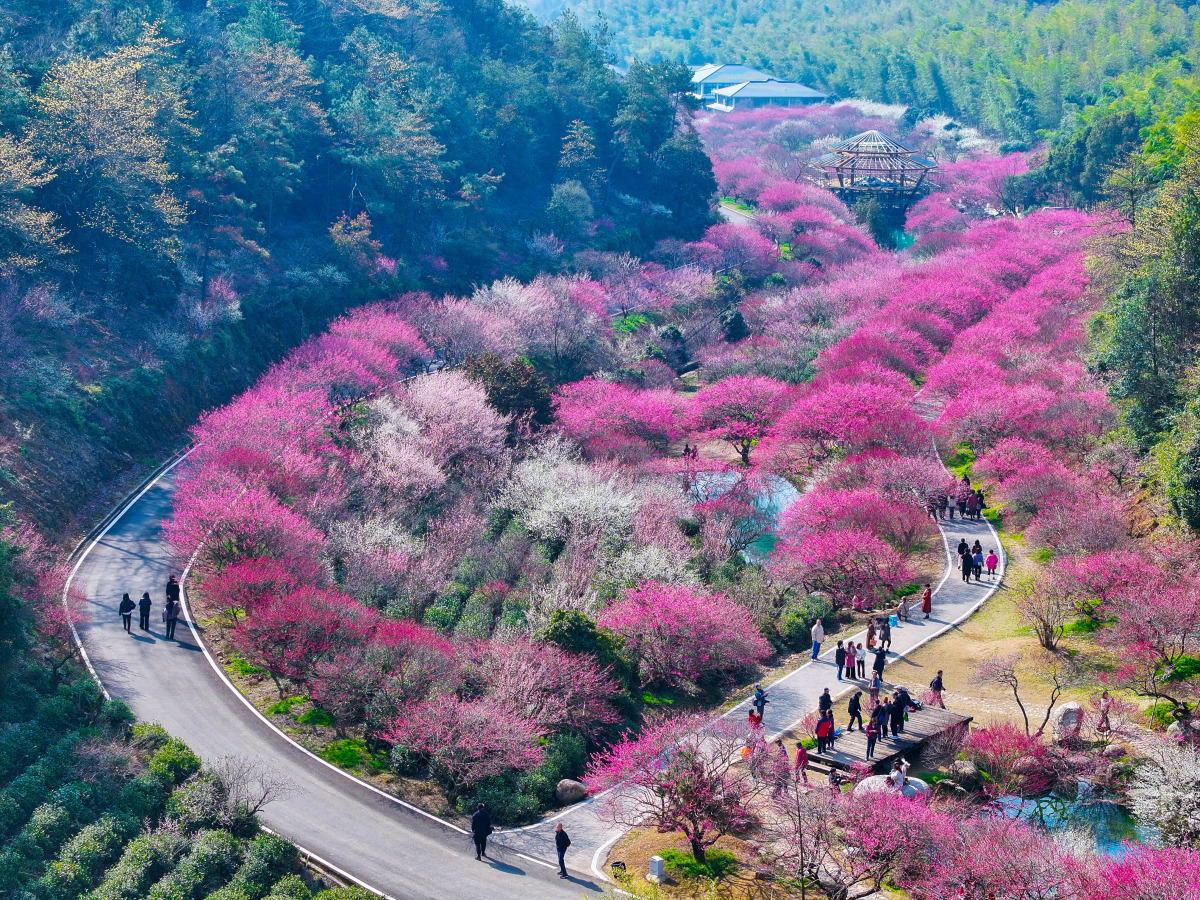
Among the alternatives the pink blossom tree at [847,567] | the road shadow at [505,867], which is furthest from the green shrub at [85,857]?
the pink blossom tree at [847,567]

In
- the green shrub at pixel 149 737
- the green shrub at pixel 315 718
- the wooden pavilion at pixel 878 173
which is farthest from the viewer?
the wooden pavilion at pixel 878 173

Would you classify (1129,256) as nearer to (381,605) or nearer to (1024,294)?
(1024,294)

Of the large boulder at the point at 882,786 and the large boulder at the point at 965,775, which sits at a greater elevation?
the large boulder at the point at 882,786

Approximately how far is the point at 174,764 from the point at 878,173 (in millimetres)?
84749

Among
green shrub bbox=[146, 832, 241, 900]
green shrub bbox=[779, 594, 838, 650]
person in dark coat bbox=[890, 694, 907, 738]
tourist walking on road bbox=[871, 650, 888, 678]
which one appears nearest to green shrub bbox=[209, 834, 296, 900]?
green shrub bbox=[146, 832, 241, 900]

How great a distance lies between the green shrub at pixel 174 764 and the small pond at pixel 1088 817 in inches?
739

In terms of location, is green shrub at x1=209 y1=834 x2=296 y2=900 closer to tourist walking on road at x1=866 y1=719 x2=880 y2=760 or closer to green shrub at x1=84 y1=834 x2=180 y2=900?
green shrub at x1=84 y1=834 x2=180 y2=900

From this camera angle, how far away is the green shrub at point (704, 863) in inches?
922

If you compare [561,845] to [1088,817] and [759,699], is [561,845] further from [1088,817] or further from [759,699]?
[1088,817]

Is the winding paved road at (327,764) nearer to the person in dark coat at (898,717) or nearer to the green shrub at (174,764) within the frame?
the green shrub at (174,764)

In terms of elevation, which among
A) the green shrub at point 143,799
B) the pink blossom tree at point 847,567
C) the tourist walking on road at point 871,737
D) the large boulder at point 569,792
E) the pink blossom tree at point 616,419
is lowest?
the pink blossom tree at point 616,419

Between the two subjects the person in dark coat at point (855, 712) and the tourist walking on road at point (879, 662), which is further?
the tourist walking on road at point (879, 662)

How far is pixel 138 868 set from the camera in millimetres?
22562

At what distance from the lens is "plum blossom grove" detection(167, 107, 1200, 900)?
1016 inches
